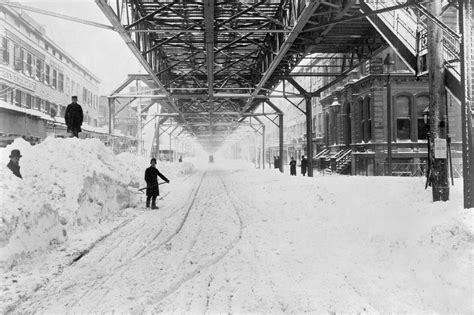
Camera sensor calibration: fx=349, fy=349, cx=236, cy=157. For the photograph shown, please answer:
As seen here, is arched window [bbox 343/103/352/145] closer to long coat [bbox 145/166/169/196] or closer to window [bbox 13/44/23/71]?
long coat [bbox 145/166/169/196]

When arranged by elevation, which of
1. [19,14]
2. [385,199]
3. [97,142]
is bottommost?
[385,199]

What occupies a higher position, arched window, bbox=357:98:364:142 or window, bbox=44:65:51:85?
window, bbox=44:65:51:85

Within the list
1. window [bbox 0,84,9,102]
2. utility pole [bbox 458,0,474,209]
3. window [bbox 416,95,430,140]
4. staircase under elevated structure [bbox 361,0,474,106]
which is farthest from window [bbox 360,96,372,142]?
window [bbox 0,84,9,102]

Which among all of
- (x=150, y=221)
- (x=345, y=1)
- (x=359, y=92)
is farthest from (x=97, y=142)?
(x=359, y=92)

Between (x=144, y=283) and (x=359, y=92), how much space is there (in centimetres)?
2637

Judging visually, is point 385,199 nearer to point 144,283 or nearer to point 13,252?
point 144,283

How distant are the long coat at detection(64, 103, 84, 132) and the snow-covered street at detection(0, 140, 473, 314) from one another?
3086 millimetres

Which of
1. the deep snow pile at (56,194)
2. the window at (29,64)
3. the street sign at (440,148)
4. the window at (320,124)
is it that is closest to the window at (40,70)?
the window at (29,64)

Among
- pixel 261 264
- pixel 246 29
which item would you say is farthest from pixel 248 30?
pixel 261 264

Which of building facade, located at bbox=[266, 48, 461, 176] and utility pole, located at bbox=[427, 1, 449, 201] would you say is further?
building facade, located at bbox=[266, 48, 461, 176]

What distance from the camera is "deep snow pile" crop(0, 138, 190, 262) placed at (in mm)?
5609

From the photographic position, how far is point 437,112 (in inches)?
334

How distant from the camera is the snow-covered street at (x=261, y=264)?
4188 millimetres

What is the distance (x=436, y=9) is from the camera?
8.54 meters
